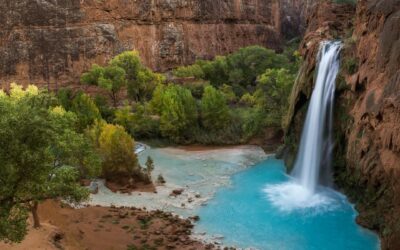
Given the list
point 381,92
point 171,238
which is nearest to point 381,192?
point 381,92

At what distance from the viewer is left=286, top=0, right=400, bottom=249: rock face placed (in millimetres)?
18625

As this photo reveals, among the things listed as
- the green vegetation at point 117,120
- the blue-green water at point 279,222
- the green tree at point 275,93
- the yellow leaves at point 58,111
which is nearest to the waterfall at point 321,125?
the blue-green water at point 279,222

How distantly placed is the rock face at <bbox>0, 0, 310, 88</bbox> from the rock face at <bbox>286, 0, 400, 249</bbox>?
3122 centimetres

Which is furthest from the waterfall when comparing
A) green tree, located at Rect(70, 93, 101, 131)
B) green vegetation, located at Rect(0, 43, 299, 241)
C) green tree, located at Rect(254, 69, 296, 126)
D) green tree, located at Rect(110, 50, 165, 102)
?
green tree, located at Rect(110, 50, 165, 102)

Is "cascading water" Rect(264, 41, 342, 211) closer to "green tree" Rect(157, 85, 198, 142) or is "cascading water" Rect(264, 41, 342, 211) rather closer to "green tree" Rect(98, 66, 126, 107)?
"green tree" Rect(157, 85, 198, 142)

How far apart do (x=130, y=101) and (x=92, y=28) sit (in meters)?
12.2

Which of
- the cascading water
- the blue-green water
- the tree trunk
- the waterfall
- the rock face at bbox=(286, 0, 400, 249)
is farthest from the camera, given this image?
the waterfall

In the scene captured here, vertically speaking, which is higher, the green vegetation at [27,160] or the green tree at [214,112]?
the green vegetation at [27,160]

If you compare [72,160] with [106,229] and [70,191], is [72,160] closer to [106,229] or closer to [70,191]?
[70,191]

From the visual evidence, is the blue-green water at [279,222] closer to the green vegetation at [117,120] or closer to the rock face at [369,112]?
the rock face at [369,112]

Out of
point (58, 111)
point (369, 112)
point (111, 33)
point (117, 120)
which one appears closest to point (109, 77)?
point (117, 120)

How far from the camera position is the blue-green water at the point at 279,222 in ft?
63.3

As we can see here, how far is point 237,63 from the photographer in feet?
173

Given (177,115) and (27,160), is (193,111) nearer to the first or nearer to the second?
(177,115)
